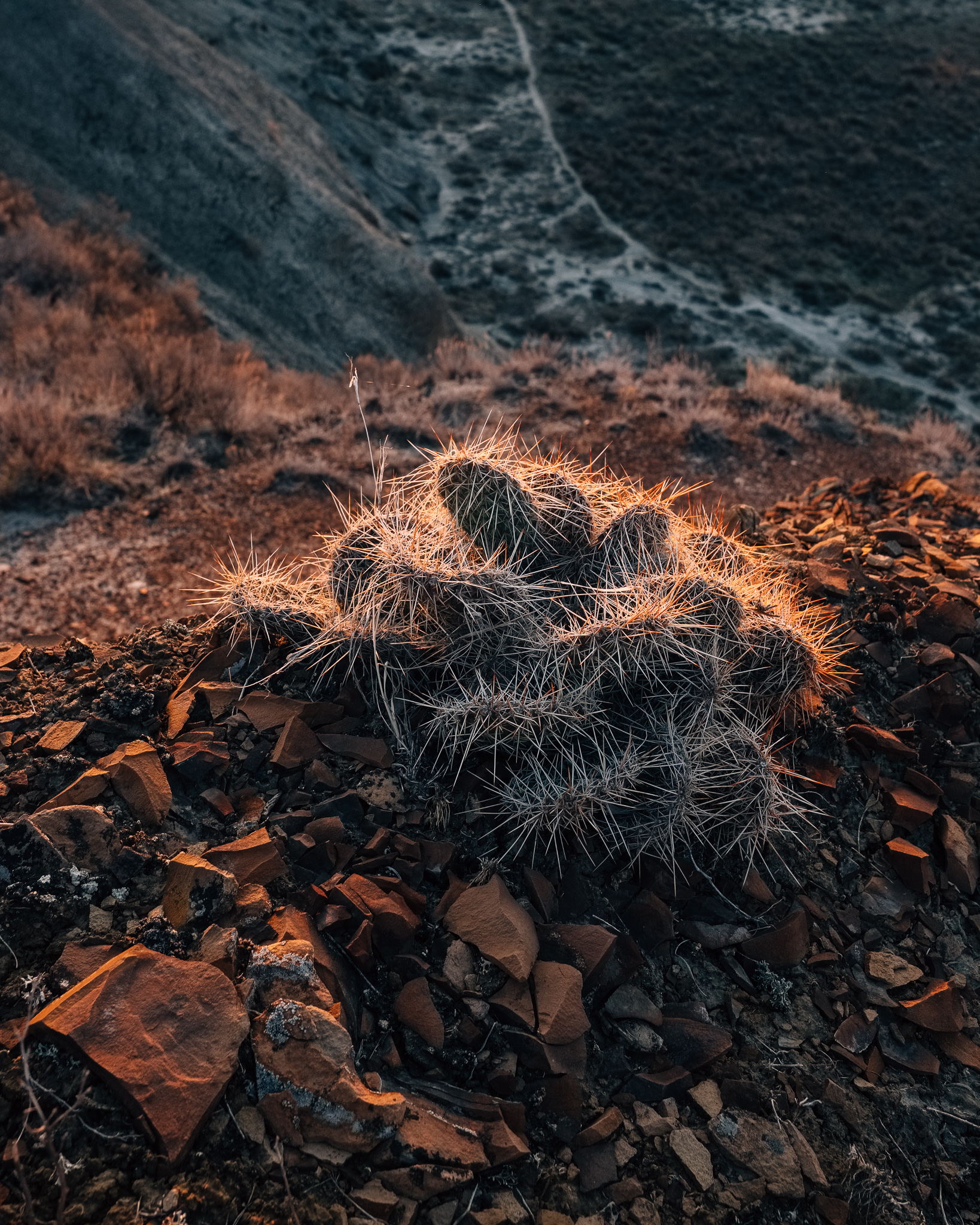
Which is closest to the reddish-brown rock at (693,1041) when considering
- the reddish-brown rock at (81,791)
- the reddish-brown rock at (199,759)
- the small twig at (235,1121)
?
the small twig at (235,1121)

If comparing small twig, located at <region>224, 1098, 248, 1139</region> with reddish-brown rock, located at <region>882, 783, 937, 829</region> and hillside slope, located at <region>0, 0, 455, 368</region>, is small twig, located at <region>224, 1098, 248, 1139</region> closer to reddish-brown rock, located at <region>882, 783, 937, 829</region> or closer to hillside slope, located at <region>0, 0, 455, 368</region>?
reddish-brown rock, located at <region>882, 783, 937, 829</region>

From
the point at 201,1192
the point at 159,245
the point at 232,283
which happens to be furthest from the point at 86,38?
the point at 201,1192

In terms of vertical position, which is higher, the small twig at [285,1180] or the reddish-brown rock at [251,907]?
the reddish-brown rock at [251,907]

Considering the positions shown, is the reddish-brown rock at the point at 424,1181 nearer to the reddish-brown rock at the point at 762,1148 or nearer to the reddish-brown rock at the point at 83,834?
the reddish-brown rock at the point at 762,1148

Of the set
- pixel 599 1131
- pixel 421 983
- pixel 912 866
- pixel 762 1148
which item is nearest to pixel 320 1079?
pixel 421 983

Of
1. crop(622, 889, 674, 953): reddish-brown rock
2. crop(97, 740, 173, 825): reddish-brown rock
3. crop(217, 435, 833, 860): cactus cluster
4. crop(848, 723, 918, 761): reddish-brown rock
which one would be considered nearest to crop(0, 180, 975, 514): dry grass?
crop(217, 435, 833, 860): cactus cluster
